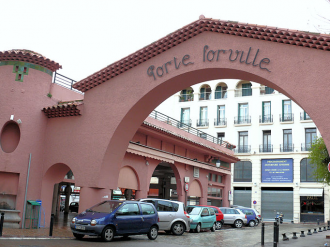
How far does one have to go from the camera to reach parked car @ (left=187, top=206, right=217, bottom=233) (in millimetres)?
20969

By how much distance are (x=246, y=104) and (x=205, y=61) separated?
36552mm

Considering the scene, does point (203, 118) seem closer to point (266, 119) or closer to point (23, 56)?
point (266, 119)

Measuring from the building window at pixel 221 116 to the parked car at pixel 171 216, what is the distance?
3254cm

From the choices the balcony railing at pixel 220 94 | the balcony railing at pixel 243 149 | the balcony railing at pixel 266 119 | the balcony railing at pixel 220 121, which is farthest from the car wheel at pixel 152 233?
the balcony railing at pixel 220 94

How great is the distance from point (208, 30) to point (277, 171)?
111 ft

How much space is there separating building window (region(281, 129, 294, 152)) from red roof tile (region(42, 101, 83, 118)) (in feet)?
110

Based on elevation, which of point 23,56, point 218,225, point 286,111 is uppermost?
Answer: point 286,111

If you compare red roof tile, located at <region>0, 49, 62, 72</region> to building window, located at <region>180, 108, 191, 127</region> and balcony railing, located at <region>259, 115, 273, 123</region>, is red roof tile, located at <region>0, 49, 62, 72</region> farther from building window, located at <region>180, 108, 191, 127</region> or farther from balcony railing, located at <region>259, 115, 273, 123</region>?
building window, located at <region>180, 108, 191, 127</region>

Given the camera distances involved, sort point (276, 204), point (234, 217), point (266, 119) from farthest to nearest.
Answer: point (266, 119), point (276, 204), point (234, 217)

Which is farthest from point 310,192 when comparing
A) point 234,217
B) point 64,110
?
point 64,110

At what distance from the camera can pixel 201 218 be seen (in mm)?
21406

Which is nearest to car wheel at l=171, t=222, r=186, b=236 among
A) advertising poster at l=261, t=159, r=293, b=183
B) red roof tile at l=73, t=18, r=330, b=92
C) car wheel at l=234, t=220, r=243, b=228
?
red roof tile at l=73, t=18, r=330, b=92

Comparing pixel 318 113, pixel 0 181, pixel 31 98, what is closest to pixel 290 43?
pixel 318 113

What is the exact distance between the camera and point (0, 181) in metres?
16.5
